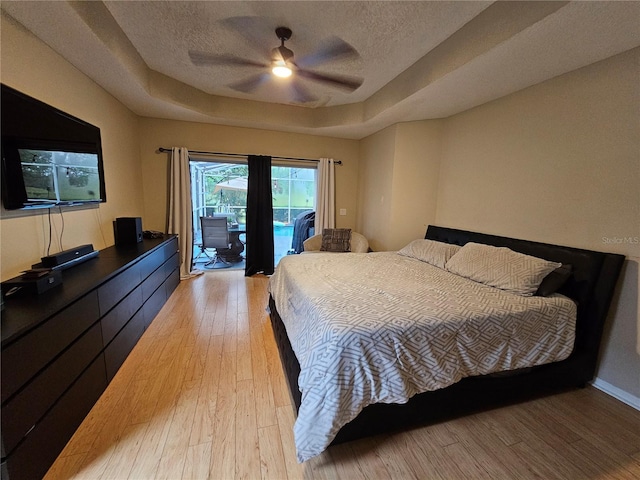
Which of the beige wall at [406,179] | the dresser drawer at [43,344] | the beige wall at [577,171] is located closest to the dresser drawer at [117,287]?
the dresser drawer at [43,344]

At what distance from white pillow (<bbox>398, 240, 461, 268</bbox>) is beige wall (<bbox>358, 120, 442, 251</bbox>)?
65 cm

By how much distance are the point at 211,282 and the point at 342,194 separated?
103 inches

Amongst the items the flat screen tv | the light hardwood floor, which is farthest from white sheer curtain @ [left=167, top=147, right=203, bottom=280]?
the light hardwood floor

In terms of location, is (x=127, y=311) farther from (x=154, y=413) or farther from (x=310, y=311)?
(x=310, y=311)

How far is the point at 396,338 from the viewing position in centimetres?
138

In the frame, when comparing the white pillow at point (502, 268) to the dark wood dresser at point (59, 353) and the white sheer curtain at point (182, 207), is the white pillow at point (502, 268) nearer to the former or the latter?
the dark wood dresser at point (59, 353)

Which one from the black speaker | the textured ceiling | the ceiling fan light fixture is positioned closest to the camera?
the textured ceiling

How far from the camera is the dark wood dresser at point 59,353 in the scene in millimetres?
1094

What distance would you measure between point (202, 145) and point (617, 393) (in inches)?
200

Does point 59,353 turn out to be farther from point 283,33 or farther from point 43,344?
point 283,33

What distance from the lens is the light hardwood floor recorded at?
1308 millimetres

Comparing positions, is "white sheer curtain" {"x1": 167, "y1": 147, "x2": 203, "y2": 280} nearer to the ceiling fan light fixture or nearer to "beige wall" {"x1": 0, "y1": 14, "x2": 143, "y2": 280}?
"beige wall" {"x1": 0, "y1": 14, "x2": 143, "y2": 280}

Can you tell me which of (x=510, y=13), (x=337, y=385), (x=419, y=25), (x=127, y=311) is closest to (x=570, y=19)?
(x=510, y=13)

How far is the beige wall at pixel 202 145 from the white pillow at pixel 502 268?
9.02 feet
